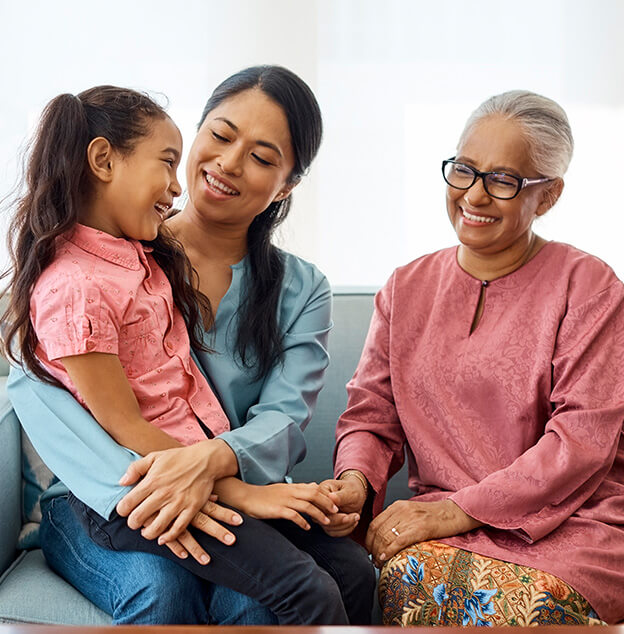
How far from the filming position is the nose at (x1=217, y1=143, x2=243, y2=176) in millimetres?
1748

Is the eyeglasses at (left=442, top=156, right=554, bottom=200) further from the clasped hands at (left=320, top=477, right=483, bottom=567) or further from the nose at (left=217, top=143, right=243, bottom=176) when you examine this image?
A: the clasped hands at (left=320, top=477, right=483, bottom=567)

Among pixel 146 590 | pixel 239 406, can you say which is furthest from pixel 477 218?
pixel 146 590

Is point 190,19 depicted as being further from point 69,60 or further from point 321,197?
point 321,197

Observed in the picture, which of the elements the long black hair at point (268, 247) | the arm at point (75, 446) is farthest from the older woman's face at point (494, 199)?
the arm at point (75, 446)

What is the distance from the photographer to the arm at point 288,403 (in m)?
1.62

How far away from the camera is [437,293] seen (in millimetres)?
1921

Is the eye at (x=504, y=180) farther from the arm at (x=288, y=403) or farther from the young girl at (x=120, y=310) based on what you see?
the young girl at (x=120, y=310)

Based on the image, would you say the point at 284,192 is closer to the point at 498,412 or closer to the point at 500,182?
the point at 500,182

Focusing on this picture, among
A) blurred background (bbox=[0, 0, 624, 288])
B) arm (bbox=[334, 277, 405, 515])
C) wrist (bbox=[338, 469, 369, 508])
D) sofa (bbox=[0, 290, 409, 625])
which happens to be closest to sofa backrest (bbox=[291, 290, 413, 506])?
sofa (bbox=[0, 290, 409, 625])

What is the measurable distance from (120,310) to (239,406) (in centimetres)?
41

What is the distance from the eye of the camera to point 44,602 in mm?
1555

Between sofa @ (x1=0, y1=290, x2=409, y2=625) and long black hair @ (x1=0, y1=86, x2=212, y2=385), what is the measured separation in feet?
1.10

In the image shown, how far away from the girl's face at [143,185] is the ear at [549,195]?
0.76m

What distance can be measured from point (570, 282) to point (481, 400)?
0.30 meters
